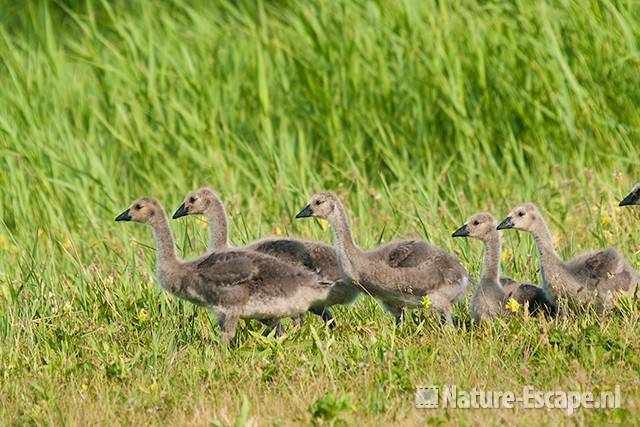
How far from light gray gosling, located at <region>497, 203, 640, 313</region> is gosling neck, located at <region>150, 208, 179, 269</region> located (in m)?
2.25

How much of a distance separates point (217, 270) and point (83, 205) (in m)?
3.41

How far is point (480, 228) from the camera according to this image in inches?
312

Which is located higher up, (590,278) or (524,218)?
(524,218)

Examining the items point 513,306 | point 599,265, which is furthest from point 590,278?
point 513,306

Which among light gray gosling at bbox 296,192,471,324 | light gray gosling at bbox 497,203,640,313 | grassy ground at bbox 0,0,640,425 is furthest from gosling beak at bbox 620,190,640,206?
light gray gosling at bbox 296,192,471,324

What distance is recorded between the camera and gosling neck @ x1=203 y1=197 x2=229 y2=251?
8.38 m

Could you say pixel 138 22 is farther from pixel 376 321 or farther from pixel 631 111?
pixel 376 321

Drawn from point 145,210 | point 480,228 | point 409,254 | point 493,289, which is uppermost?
point 145,210

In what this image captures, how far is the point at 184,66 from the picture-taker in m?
12.3

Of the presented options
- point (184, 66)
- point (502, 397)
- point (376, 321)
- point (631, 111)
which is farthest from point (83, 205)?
point (502, 397)

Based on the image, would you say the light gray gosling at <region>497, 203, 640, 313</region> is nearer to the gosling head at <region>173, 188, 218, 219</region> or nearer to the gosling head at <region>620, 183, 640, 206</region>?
the gosling head at <region>620, 183, 640, 206</region>

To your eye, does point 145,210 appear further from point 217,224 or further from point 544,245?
point 544,245

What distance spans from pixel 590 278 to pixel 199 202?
2.56m

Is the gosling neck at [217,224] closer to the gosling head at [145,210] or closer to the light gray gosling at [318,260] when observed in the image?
the light gray gosling at [318,260]
